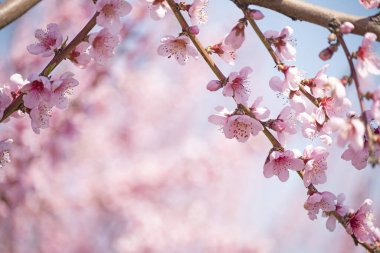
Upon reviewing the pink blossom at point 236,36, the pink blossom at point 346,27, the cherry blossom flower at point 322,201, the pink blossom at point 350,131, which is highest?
the pink blossom at point 236,36

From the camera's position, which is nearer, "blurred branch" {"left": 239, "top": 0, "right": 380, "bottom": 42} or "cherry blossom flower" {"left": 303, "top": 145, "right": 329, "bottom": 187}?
"blurred branch" {"left": 239, "top": 0, "right": 380, "bottom": 42}

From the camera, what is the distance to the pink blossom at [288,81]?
1644 mm

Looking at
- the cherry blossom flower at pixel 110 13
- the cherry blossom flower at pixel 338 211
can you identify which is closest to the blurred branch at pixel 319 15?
the cherry blossom flower at pixel 110 13

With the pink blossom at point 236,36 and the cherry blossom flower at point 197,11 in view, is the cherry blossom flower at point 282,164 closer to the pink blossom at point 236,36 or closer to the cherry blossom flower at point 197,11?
the pink blossom at point 236,36

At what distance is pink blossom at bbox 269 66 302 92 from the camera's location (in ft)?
5.39

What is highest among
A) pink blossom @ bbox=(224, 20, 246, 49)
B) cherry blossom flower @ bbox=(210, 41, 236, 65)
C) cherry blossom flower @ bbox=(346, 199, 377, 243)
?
pink blossom @ bbox=(224, 20, 246, 49)

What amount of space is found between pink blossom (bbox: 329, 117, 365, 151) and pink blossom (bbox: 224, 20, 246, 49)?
0.53 metres

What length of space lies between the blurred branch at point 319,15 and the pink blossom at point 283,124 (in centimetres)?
41

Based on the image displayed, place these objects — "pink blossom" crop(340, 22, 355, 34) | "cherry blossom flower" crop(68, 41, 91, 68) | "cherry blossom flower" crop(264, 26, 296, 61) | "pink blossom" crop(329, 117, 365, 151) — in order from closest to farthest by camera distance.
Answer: "pink blossom" crop(329, 117, 365, 151) < "pink blossom" crop(340, 22, 355, 34) < "cherry blossom flower" crop(264, 26, 296, 61) < "cherry blossom flower" crop(68, 41, 91, 68)

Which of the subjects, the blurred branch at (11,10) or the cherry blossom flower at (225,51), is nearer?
the blurred branch at (11,10)

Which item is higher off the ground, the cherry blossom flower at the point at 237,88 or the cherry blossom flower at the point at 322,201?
the cherry blossom flower at the point at 237,88

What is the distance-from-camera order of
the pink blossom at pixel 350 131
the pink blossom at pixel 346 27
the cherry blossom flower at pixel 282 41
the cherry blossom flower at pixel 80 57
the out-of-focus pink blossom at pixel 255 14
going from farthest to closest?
the cherry blossom flower at pixel 80 57, the cherry blossom flower at pixel 282 41, the out-of-focus pink blossom at pixel 255 14, the pink blossom at pixel 346 27, the pink blossom at pixel 350 131

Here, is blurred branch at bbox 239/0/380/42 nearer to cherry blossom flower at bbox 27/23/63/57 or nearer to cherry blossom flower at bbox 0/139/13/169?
cherry blossom flower at bbox 27/23/63/57

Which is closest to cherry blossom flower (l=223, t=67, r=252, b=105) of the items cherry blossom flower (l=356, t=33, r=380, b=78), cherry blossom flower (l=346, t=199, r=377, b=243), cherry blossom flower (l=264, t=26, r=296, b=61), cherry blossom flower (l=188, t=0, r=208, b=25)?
cherry blossom flower (l=264, t=26, r=296, b=61)
